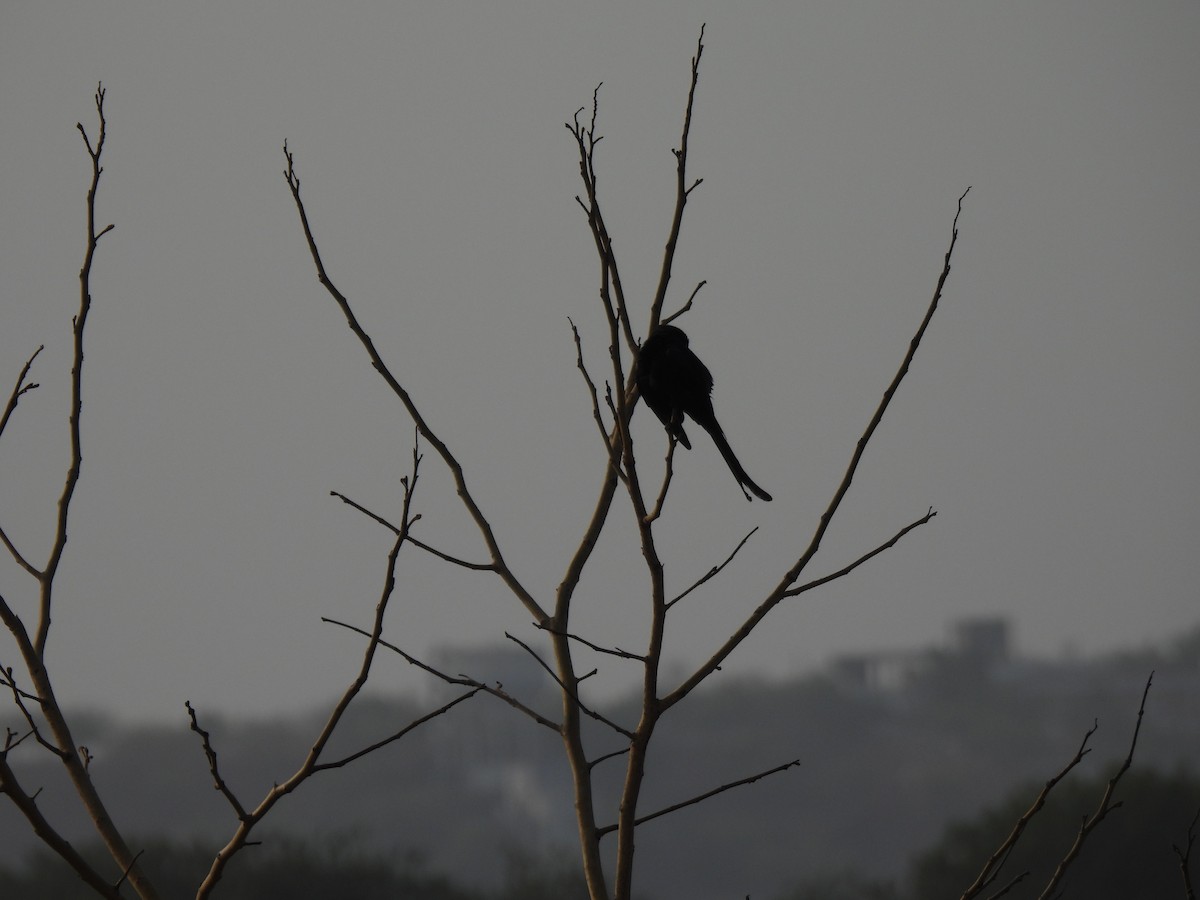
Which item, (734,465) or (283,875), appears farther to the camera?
(283,875)

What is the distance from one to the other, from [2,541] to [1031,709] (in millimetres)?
79046

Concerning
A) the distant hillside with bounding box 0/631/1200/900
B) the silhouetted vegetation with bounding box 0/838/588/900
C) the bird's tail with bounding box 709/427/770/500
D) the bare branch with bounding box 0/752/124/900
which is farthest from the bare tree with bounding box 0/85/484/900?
the distant hillside with bounding box 0/631/1200/900

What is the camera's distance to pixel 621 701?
7281 cm

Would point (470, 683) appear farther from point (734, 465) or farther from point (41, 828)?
point (734, 465)

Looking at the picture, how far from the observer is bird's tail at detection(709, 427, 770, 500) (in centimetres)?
336

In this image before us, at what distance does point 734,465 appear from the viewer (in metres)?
3.82

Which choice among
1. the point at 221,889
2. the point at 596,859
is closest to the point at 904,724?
the point at 221,889

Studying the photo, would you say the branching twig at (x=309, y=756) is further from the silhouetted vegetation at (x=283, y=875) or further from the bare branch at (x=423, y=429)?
the silhouetted vegetation at (x=283, y=875)

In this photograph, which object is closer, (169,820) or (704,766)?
(169,820)

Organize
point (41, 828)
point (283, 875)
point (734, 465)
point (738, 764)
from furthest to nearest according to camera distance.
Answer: point (738, 764), point (283, 875), point (734, 465), point (41, 828)

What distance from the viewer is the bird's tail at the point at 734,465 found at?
3.36 meters

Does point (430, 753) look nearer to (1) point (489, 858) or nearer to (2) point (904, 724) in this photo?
(1) point (489, 858)

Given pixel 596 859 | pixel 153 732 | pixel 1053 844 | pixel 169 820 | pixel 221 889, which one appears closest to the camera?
pixel 596 859

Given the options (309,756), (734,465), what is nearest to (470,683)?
(309,756)
